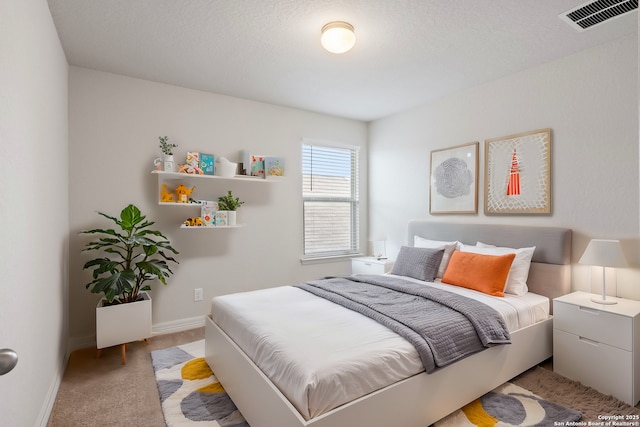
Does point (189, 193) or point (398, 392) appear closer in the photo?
point (398, 392)

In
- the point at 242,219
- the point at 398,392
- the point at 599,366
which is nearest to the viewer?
the point at 398,392

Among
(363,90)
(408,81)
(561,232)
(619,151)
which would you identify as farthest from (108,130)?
(619,151)

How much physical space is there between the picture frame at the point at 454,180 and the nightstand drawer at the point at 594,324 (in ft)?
4.17

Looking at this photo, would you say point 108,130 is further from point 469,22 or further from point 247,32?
point 469,22

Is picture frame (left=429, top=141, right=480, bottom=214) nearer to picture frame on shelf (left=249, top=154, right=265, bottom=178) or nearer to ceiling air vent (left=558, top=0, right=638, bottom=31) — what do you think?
ceiling air vent (left=558, top=0, right=638, bottom=31)

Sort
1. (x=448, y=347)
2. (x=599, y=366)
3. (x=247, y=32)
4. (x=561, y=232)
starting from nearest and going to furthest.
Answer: (x=448, y=347), (x=599, y=366), (x=247, y=32), (x=561, y=232)

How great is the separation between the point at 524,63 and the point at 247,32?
2.36 meters

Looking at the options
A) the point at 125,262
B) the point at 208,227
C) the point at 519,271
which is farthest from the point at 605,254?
the point at 125,262

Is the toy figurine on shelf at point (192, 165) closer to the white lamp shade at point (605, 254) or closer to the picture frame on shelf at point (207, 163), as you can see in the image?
the picture frame on shelf at point (207, 163)

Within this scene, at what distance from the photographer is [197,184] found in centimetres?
347

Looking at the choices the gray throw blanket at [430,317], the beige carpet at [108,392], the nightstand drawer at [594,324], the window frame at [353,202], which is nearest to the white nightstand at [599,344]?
the nightstand drawer at [594,324]

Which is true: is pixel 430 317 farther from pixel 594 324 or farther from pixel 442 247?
pixel 442 247

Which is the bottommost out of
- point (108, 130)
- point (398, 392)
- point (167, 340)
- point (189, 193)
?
point (167, 340)

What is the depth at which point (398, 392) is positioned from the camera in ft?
5.39
